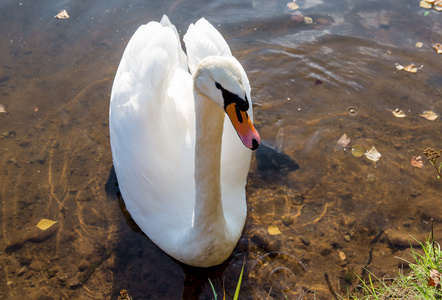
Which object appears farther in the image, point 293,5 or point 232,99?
point 293,5

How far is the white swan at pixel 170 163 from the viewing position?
3.32 meters

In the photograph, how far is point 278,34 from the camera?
22.2ft

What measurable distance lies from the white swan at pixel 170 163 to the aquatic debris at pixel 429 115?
2833 mm

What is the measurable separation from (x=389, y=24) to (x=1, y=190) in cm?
632

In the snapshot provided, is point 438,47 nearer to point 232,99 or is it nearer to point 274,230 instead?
point 274,230

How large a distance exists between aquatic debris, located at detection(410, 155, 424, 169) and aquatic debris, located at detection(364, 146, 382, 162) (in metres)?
0.37

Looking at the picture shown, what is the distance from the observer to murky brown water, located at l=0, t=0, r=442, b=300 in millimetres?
3848

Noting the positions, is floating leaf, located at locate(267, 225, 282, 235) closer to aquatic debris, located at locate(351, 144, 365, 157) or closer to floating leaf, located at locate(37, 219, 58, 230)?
aquatic debris, located at locate(351, 144, 365, 157)

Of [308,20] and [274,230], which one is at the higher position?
[308,20]

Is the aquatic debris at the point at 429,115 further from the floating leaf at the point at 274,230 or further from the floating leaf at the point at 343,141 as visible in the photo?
the floating leaf at the point at 274,230

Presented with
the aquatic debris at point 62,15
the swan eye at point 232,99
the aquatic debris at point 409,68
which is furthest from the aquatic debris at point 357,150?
the aquatic debris at point 62,15

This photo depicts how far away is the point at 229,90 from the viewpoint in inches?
93.7

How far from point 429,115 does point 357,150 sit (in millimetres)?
1230

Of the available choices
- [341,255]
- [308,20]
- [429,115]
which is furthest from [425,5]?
[341,255]
